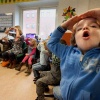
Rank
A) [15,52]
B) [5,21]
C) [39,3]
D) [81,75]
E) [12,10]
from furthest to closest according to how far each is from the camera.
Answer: [5,21] < [12,10] < [39,3] < [15,52] < [81,75]

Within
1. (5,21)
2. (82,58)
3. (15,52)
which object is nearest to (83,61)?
(82,58)

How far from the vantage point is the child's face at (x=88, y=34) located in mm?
716

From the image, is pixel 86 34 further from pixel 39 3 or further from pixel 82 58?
pixel 39 3

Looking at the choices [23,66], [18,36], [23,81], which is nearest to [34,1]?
[18,36]

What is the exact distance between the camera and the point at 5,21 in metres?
4.47

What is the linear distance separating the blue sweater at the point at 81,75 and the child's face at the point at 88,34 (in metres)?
0.04

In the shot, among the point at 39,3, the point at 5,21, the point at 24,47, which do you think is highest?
the point at 39,3

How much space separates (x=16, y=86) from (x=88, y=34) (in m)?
1.93

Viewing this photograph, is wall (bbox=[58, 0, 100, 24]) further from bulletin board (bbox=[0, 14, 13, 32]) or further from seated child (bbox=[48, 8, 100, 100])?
seated child (bbox=[48, 8, 100, 100])

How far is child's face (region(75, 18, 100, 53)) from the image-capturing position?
716 mm

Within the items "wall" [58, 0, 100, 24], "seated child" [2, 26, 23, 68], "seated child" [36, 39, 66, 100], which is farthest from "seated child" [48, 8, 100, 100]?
"wall" [58, 0, 100, 24]

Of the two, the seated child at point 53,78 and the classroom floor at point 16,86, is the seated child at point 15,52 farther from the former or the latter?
the seated child at point 53,78

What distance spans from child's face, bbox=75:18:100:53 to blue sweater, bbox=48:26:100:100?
0.04 metres

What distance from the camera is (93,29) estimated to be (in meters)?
0.74
